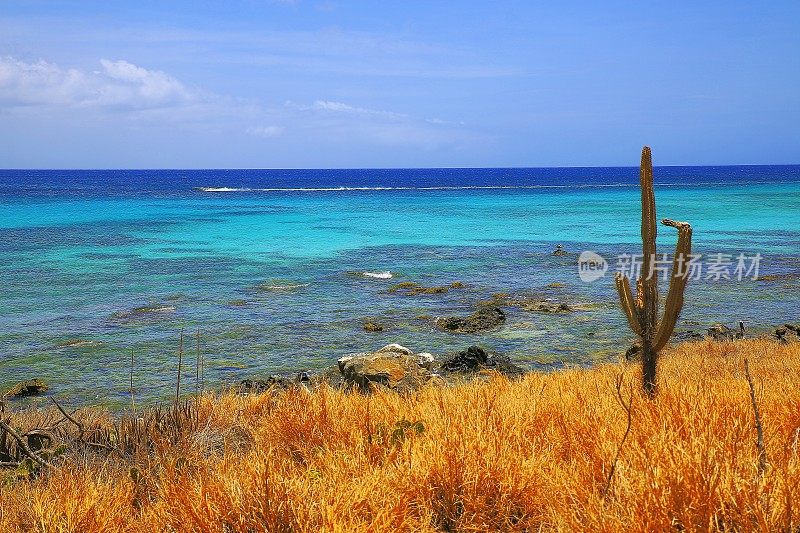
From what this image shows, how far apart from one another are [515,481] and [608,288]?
801 inches

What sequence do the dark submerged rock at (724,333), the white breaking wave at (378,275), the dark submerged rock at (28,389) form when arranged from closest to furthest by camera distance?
the dark submerged rock at (28,389), the dark submerged rock at (724,333), the white breaking wave at (378,275)

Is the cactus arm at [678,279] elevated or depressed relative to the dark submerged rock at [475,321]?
elevated

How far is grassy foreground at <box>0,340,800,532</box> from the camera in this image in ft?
12.1

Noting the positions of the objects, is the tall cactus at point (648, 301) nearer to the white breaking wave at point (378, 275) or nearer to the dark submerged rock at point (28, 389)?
the dark submerged rock at point (28, 389)

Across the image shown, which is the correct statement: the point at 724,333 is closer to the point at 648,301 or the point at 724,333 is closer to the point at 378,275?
the point at 648,301

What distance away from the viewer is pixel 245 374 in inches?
540

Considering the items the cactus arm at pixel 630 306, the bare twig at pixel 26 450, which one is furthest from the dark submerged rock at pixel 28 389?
the cactus arm at pixel 630 306

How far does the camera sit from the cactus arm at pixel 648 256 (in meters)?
7.48

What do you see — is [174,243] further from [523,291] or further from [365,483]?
[365,483]

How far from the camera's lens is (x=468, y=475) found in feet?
14.9

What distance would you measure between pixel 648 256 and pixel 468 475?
407cm

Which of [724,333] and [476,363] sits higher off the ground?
[724,333]

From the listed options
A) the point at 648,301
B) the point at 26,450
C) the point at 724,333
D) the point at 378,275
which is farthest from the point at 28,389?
the point at 378,275

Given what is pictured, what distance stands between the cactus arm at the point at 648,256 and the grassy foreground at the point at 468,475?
1.09 metres
